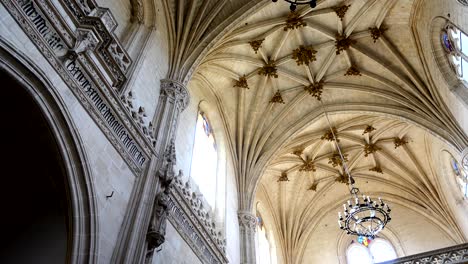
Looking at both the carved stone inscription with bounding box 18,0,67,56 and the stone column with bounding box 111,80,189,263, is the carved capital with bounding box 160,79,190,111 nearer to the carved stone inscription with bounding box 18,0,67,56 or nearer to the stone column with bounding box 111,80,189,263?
the stone column with bounding box 111,80,189,263

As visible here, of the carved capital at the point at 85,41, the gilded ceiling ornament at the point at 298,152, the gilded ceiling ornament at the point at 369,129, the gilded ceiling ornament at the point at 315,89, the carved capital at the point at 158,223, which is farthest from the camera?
the gilded ceiling ornament at the point at 298,152

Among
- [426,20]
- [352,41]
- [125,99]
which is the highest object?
[352,41]

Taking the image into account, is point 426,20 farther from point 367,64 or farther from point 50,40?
point 50,40

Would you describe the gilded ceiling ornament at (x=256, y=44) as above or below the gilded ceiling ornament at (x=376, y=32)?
below

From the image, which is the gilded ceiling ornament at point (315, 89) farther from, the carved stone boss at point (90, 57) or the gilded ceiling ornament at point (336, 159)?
the carved stone boss at point (90, 57)

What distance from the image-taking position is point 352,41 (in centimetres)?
1472

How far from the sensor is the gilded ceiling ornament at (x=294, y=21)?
13.8 metres

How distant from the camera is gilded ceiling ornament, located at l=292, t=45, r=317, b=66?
1484 cm

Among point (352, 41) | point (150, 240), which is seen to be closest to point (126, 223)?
point (150, 240)

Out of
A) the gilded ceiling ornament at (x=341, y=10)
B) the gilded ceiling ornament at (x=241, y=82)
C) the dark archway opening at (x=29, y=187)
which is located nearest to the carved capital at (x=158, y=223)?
the dark archway opening at (x=29, y=187)

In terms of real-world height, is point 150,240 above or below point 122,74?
below

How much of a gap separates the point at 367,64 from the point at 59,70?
39.2ft

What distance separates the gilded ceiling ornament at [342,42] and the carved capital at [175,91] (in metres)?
6.77

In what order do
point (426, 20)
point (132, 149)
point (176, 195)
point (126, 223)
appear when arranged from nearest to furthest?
point (126, 223)
point (132, 149)
point (176, 195)
point (426, 20)
